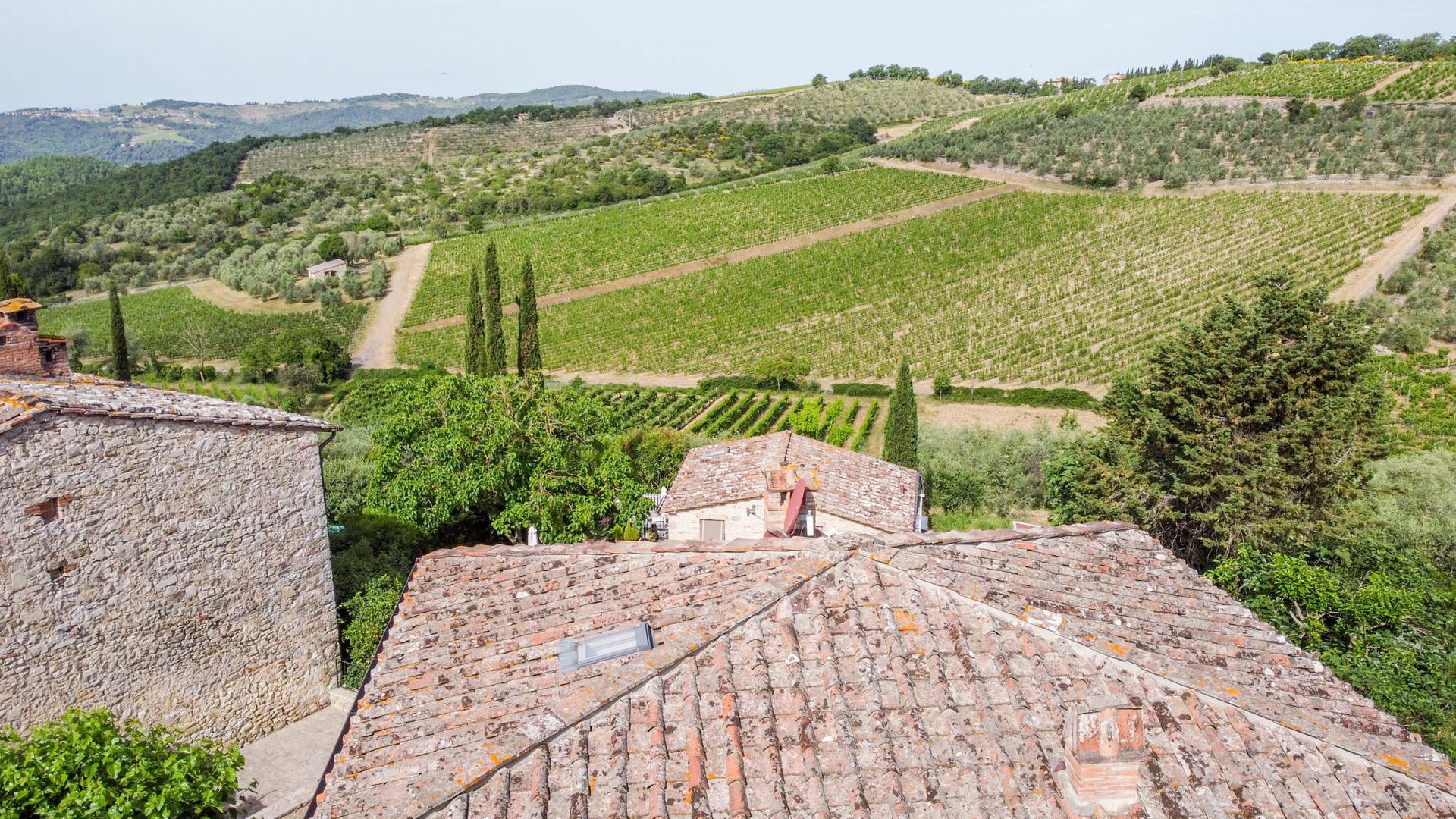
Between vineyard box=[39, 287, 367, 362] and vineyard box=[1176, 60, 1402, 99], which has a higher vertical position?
vineyard box=[1176, 60, 1402, 99]

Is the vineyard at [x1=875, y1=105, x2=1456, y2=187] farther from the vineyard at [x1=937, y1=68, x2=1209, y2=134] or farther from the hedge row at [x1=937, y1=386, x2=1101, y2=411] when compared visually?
the hedge row at [x1=937, y1=386, x2=1101, y2=411]

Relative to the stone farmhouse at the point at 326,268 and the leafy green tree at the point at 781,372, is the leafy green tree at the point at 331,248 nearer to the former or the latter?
the stone farmhouse at the point at 326,268

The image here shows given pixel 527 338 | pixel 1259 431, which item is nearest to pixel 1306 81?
pixel 1259 431

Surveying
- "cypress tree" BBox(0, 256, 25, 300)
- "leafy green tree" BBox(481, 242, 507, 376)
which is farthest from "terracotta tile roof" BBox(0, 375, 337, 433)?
"leafy green tree" BBox(481, 242, 507, 376)

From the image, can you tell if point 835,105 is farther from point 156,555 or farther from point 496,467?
point 156,555

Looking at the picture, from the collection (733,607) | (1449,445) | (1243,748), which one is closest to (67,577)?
(733,607)

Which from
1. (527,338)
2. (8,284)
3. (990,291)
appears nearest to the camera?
(8,284)

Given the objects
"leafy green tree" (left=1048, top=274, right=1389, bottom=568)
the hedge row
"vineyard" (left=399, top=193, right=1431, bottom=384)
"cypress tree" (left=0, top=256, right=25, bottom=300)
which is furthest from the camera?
"vineyard" (left=399, top=193, right=1431, bottom=384)
